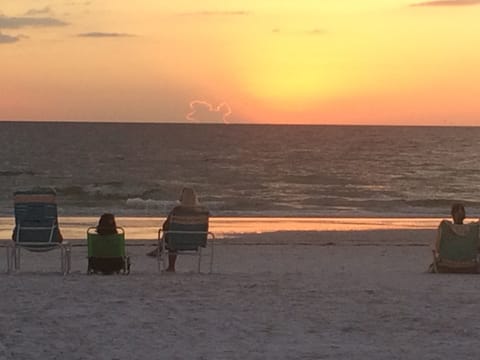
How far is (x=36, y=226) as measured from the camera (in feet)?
35.0

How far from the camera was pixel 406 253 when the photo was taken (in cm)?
1558

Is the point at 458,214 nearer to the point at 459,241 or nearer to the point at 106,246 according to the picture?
the point at 459,241

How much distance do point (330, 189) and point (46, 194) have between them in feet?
110

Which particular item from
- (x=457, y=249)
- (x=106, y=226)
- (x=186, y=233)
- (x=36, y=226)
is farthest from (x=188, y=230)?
(x=457, y=249)

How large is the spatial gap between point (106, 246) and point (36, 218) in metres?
1.30

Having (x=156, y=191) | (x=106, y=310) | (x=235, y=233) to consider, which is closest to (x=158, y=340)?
(x=106, y=310)

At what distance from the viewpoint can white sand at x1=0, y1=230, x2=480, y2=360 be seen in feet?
19.9

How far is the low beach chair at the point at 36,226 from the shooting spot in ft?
34.5

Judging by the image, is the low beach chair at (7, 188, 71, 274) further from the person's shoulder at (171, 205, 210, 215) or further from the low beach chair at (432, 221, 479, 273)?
the low beach chair at (432, 221, 479, 273)

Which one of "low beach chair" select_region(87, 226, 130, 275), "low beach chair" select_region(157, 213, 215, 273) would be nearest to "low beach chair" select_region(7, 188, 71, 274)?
"low beach chair" select_region(87, 226, 130, 275)

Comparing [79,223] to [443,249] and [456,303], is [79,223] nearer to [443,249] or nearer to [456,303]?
[443,249]

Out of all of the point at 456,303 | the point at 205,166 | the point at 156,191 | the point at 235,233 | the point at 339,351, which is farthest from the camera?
the point at 205,166

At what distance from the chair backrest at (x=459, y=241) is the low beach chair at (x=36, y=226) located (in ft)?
15.0

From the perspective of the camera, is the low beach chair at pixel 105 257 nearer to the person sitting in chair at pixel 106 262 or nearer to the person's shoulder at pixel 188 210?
the person sitting in chair at pixel 106 262
